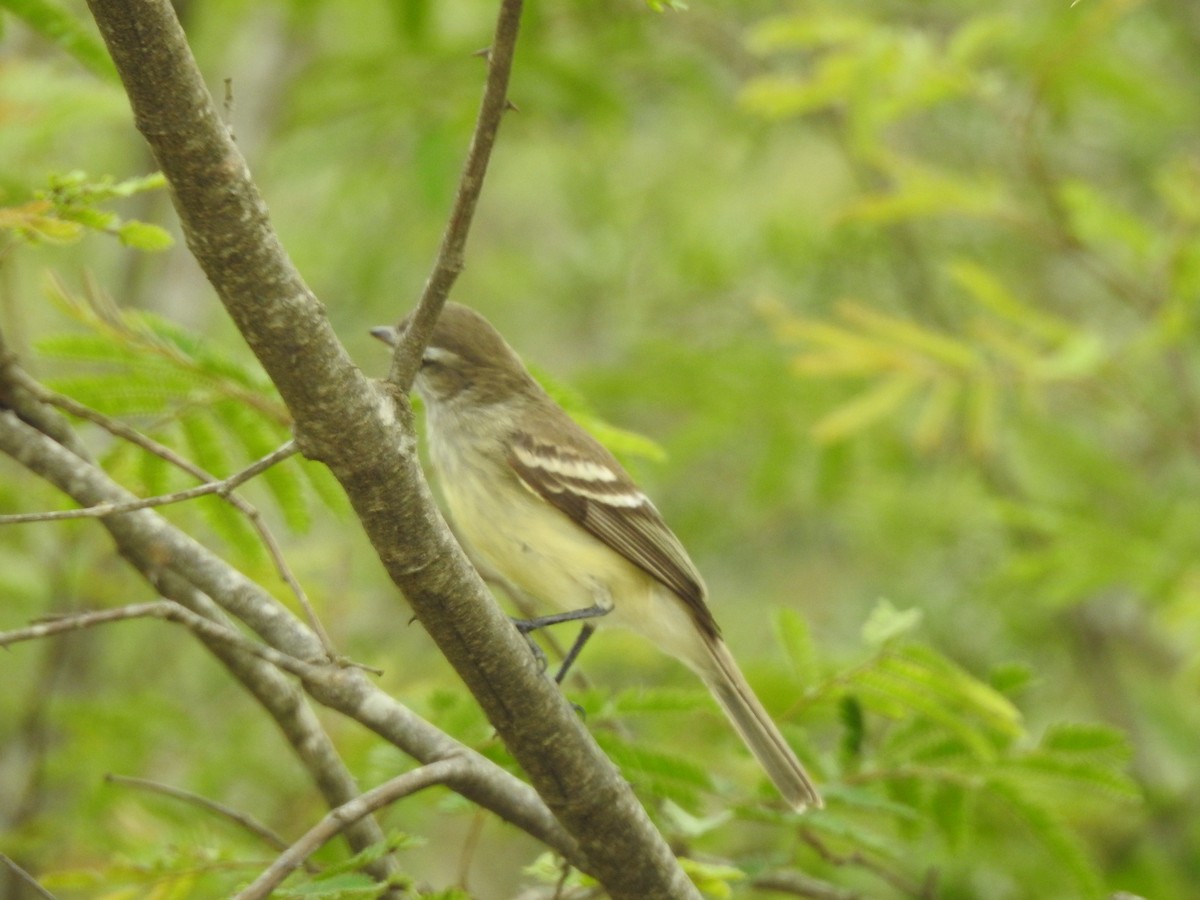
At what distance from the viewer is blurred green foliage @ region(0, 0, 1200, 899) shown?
4.39 metres

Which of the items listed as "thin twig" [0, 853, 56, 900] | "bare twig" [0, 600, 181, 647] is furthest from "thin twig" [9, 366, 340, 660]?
"thin twig" [0, 853, 56, 900]

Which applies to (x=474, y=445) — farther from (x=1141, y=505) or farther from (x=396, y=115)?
(x=1141, y=505)

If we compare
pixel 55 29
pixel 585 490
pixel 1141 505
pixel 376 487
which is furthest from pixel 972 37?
pixel 376 487

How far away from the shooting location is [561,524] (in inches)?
200

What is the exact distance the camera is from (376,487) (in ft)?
9.27

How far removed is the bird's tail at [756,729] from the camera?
14.5ft

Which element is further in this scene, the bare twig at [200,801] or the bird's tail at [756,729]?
the bird's tail at [756,729]

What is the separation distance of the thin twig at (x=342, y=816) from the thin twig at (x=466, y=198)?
34.0 inches

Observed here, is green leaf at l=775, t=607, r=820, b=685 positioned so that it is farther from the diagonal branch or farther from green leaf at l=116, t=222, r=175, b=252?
green leaf at l=116, t=222, r=175, b=252

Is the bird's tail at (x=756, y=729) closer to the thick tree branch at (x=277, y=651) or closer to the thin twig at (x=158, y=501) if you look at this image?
the thick tree branch at (x=277, y=651)

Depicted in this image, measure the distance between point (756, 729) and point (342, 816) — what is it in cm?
228

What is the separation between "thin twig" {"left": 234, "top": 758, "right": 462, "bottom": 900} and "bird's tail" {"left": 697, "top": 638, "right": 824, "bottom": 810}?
1577mm

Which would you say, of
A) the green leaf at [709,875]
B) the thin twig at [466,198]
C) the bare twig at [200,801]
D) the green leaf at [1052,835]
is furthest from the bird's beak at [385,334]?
the green leaf at [1052,835]

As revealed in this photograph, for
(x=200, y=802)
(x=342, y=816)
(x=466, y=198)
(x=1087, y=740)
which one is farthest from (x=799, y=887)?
(x=466, y=198)
